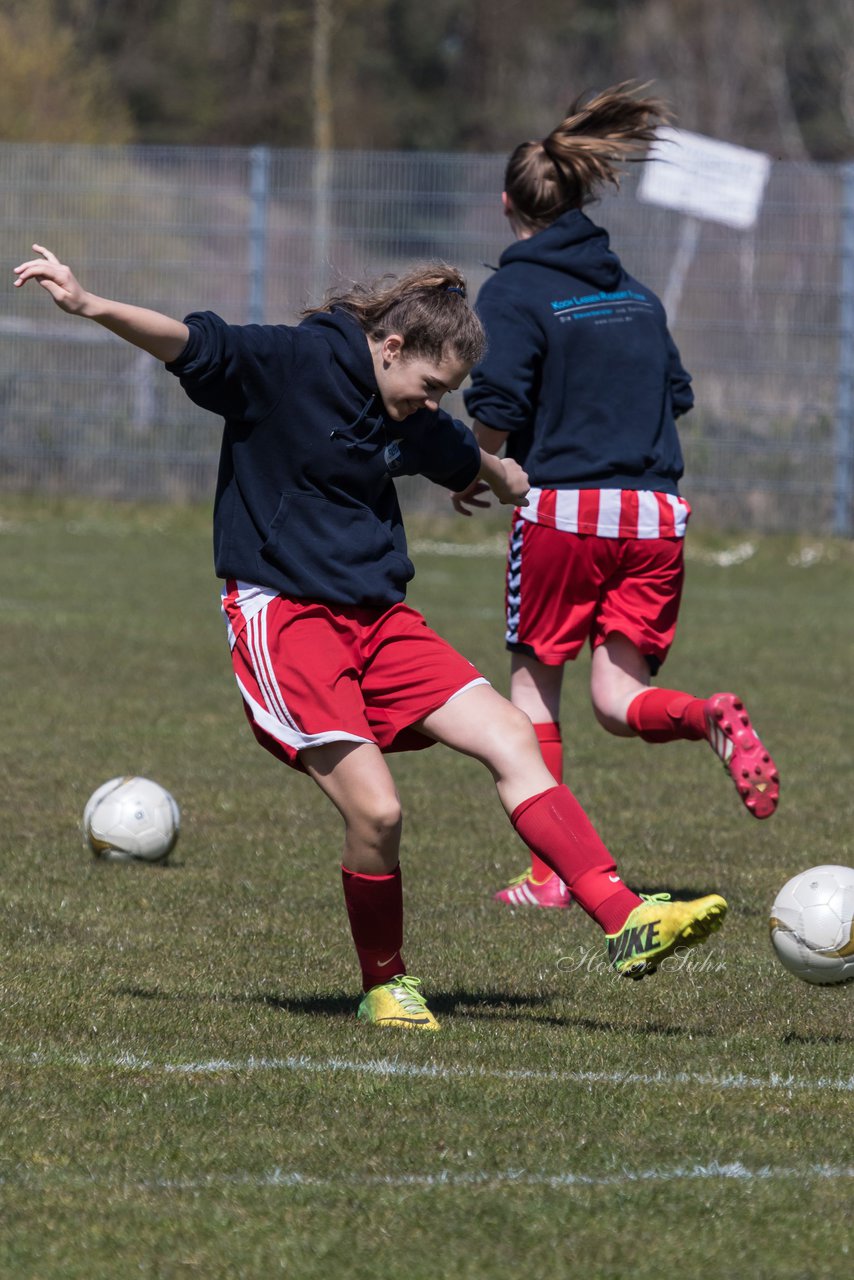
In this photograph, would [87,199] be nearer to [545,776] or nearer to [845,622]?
[845,622]

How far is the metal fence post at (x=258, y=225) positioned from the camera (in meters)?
18.7

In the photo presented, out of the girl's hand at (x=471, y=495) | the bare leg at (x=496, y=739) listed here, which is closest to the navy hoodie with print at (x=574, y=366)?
the girl's hand at (x=471, y=495)

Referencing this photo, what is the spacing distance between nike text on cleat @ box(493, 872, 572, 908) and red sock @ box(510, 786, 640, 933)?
1.49 m

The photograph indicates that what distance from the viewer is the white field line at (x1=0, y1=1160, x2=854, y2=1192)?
3.52 metres

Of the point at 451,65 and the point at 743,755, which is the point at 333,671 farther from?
the point at 451,65

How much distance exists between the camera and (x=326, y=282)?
17.5 metres

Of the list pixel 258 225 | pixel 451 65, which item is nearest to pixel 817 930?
pixel 258 225

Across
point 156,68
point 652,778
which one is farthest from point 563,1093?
point 156,68

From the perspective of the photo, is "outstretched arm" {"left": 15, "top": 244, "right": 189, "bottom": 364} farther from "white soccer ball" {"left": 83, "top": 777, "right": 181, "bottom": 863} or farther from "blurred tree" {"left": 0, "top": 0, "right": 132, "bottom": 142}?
"blurred tree" {"left": 0, "top": 0, "right": 132, "bottom": 142}

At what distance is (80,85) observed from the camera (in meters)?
31.3

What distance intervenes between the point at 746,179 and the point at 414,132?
28.7 meters

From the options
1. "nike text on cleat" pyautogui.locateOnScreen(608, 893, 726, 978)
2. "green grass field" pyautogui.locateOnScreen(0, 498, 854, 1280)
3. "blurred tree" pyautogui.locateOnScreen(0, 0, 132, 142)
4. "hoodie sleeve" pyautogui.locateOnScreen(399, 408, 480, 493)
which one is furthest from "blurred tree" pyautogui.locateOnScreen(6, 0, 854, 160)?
"nike text on cleat" pyautogui.locateOnScreen(608, 893, 726, 978)

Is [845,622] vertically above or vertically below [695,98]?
below

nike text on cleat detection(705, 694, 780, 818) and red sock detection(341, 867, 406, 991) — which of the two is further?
nike text on cleat detection(705, 694, 780, 818)
